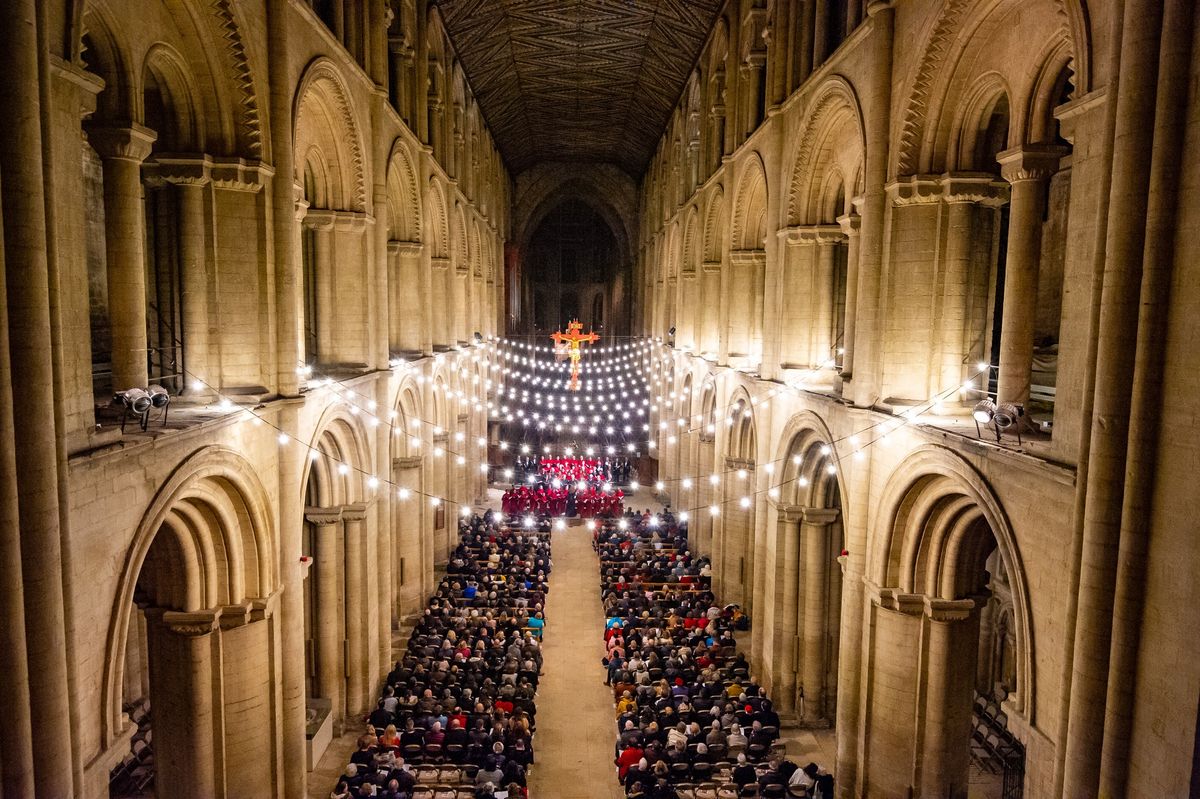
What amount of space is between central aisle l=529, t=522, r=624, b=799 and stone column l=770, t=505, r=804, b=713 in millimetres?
3574

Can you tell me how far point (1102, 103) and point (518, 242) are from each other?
41903mm

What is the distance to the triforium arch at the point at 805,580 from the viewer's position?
632 inches

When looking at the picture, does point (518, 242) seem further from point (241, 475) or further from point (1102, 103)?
point (1102, 103)

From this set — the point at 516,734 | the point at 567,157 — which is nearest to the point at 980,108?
the point at 516,734

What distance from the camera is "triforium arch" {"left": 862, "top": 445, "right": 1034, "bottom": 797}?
11453mm

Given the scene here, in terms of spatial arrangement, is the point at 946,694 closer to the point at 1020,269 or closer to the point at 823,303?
the point at 1020,269

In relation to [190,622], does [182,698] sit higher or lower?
lower

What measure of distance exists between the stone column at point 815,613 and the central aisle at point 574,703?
407 cm

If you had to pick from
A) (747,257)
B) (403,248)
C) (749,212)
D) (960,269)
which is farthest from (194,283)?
(749,212)

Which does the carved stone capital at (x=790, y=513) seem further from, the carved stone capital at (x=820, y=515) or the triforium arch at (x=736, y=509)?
the triforium arch at (x=736, y=509)

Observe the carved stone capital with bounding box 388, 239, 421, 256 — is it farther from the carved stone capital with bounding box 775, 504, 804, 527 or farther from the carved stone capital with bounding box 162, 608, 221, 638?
the carved stone capital with bounding box 162, 608, 221, 638

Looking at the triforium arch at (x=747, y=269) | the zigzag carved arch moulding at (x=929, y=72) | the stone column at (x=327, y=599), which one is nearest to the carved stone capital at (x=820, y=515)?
the triforium arch at (x=747, y=269)

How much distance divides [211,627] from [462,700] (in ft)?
20.8

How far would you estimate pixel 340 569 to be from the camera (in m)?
16.0
